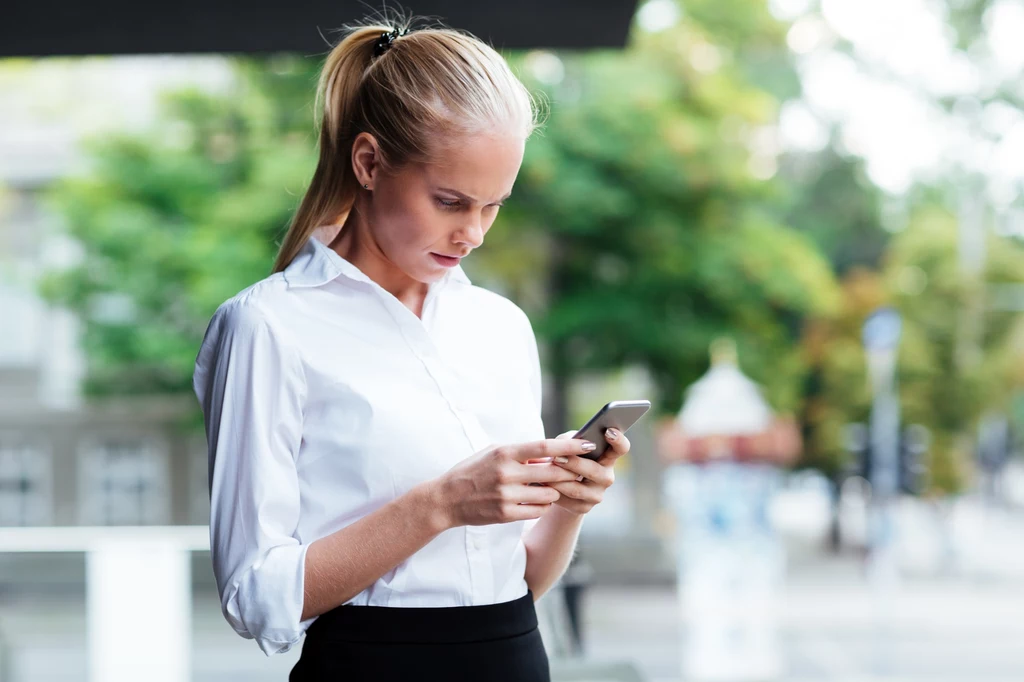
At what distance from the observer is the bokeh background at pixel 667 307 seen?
39.2 ft

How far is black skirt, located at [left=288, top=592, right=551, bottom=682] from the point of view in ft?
3.99

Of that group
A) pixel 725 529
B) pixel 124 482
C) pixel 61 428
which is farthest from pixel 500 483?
pixel 61 428

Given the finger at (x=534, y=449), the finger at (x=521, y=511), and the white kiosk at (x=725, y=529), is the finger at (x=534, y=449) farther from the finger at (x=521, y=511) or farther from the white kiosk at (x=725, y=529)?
the white kiosk at (x=725, y=529)

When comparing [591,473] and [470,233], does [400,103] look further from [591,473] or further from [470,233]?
[591,473]

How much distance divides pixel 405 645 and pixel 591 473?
0.25 meters

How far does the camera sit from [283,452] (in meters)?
1.18

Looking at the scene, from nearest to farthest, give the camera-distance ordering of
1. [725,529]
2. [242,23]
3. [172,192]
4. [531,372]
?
[531,372]
[242,23]
[172,192]
[725,529]

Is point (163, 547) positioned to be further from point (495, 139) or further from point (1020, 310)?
point (1020, 310)

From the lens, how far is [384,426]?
122 cm

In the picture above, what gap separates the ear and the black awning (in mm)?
2042

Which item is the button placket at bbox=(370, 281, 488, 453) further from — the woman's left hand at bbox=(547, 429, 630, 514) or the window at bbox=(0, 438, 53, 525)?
the window at bbox=(0, 438, 53, 525)

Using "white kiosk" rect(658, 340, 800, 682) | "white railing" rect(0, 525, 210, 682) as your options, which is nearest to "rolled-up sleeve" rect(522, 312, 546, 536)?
"white railing" rect(0, 525, 210, 682)

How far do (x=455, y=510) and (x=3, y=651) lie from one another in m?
3.40

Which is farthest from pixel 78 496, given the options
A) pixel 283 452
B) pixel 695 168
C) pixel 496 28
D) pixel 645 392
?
pixel 283 452
